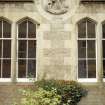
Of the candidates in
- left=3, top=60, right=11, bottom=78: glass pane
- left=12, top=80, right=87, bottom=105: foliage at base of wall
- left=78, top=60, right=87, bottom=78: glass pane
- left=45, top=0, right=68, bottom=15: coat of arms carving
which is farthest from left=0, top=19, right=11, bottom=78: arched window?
left=78, top=60, right=87, bottom=78: glass pane

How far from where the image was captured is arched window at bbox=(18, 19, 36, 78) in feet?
47.8

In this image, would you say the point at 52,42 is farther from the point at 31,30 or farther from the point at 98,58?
the point at 98,58

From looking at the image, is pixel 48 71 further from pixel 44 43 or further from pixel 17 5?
pixel 17 5

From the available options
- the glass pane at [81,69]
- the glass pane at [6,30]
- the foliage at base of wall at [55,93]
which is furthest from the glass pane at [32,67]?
the glass pane at [81,69]

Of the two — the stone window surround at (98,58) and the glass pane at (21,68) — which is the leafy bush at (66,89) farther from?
the glass pane at (21,68)

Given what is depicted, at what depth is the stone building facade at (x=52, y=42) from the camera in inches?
563

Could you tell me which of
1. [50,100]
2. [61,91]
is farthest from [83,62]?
[50,100]

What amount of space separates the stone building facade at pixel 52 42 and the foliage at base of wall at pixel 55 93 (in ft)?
1.54

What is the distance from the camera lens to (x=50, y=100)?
12.5 metres

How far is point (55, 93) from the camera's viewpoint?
13117 mm

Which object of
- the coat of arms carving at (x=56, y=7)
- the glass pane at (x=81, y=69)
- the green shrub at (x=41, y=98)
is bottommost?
the green shrub at (x=41, y=98)

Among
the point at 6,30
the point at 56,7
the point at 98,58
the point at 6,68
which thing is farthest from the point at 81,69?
the point at 6,30

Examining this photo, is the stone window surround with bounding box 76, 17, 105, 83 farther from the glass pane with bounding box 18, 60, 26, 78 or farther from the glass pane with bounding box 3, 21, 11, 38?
the glass pane with bounding box 3, 21, 11, 38

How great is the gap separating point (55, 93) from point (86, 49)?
243cm
